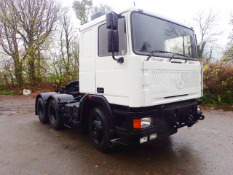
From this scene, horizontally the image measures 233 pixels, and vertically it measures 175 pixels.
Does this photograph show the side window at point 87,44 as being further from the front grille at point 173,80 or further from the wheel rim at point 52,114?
the wheel rim at point 52,114

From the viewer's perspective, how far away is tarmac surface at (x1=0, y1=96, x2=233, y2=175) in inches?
128

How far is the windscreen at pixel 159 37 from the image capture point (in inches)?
125

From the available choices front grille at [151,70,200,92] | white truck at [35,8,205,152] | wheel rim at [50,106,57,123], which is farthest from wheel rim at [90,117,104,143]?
wheel rim at [50,106,57,123]

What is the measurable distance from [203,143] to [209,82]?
19.1 feet

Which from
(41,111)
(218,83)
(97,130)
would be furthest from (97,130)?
(218,83)

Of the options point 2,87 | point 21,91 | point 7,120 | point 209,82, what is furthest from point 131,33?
point 2,87

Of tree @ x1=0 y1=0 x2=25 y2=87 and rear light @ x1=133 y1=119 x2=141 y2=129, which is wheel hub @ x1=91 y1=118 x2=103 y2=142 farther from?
tree @ x1=0 y1=0 x2=25 y2=87

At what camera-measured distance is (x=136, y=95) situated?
300 centimetres

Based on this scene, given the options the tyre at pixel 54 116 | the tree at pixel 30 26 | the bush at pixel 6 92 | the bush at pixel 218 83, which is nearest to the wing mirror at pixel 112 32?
the tyre at pixel 54 116

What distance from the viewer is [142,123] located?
308 cm

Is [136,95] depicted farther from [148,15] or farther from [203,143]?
[203,143]

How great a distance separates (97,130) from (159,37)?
7.43 feet

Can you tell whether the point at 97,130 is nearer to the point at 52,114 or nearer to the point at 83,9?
the point at 52,114

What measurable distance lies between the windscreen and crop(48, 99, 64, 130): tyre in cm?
341
